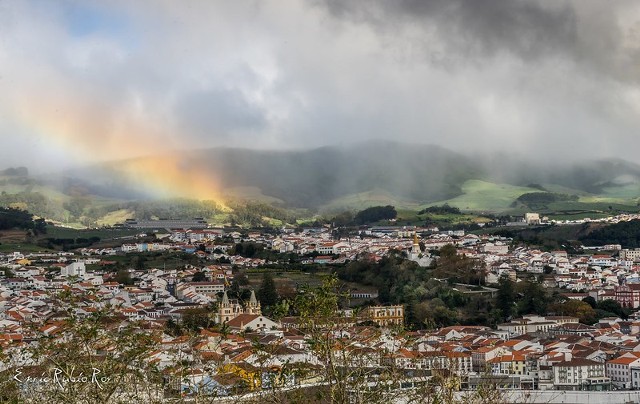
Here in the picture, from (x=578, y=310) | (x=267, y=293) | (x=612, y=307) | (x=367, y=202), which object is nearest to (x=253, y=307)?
(x=267, y=293)

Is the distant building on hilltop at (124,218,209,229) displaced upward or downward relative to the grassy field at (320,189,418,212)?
downward

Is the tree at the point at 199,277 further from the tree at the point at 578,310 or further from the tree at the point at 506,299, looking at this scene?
the tree at the point at 578,310

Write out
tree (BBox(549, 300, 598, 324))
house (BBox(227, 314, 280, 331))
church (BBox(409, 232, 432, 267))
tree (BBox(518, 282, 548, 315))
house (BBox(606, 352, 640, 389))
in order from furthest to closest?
church (BBox(409, 232, 432, 267)) → tree (BBox(518, 282, 548, 315)) → tree (BBox(549, 300, 598, 324)) → house (BBox(227, 314, 280, 331)) → house (BBox(606, 352, 640, 389))

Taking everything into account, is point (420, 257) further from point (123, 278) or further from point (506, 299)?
point (123, 278)

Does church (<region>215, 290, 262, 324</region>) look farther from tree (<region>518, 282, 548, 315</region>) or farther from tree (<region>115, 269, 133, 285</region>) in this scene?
tree (<region>115, 269, 133, 285</region>)

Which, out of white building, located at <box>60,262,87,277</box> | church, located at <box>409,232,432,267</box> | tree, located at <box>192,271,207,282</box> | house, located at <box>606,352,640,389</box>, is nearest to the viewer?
house, located at <box>606,352,640,389</box>

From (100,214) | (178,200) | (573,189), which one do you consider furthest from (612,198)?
(100,214)

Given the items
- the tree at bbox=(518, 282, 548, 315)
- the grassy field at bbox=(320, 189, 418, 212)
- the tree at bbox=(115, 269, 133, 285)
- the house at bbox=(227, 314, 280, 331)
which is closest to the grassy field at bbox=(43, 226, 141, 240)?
the tree at bbox=(115, 269, 133, 285)

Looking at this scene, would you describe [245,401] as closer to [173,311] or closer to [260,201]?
[173,311]

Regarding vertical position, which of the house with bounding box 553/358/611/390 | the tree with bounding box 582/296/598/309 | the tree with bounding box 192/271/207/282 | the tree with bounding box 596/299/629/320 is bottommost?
the house with bounding box 553/358/611/390
